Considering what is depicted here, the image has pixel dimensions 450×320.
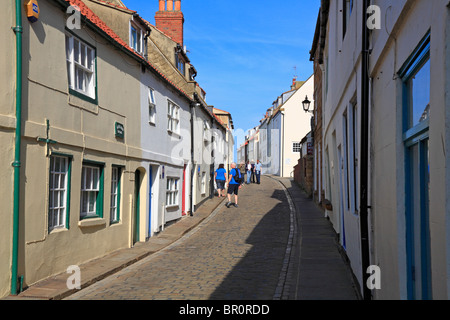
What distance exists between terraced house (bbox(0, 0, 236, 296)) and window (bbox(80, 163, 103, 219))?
0.08 feet

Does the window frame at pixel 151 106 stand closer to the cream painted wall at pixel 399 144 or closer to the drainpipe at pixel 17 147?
the drainpipe at pixel 17 147

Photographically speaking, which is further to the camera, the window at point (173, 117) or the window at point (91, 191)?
the window at point (173, 117)

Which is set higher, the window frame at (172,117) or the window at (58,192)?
the window frame at (172,117)

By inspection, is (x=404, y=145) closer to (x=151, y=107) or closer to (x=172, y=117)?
(x=151, y=107)

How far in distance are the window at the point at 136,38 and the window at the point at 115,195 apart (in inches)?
189

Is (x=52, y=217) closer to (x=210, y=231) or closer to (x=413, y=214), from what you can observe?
(x=413, y=214)

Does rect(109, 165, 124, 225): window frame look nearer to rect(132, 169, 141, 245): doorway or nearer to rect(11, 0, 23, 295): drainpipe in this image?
rect(132, 169, 141, 245): doorway

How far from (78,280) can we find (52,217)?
125 cm

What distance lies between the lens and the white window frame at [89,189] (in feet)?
31.1

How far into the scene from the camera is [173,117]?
16.2 metres

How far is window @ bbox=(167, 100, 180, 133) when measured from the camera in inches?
620

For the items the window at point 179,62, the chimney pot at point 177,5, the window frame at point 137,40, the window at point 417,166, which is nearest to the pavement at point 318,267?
the window at point 417,166

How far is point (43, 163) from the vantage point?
25.2 ft

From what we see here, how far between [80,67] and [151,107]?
455 cm
